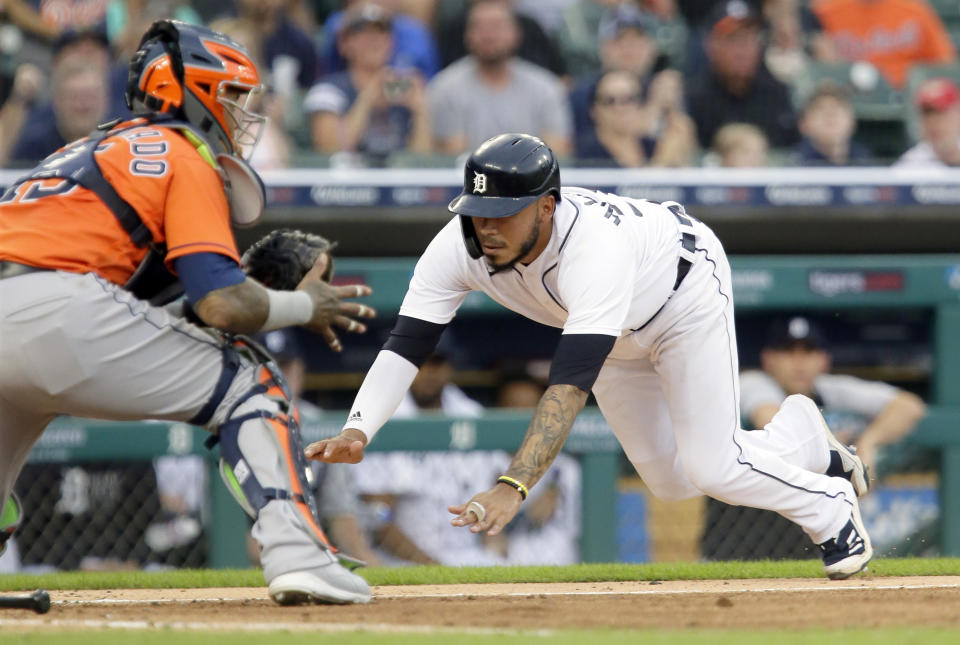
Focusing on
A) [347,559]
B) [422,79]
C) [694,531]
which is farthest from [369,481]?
[347,559]

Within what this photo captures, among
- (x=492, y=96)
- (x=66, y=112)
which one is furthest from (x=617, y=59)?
(x=66, y=112)

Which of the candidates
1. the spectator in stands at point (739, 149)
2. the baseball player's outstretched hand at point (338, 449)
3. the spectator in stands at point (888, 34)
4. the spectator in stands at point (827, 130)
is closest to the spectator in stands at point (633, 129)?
the spectator in stands at point (739, 149)

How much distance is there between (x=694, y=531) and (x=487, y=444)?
114 cm

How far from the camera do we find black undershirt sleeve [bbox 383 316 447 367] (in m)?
3.98

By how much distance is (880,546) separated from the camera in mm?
6781

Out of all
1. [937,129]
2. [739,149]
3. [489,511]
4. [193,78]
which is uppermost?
[193,78]

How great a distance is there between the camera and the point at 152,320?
11.7 ft

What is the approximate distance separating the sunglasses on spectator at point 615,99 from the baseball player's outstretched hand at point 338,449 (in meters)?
4.21

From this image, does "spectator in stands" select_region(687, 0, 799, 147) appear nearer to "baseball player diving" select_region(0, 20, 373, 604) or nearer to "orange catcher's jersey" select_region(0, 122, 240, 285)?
"baseball player diving" select_region(0, 20, 373, 604)

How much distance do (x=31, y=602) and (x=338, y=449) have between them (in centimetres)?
89

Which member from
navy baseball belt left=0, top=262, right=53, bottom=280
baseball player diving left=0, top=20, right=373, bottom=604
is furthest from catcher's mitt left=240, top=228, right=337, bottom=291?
navy baseball belt left=0, top=262, right=53, bottom=280

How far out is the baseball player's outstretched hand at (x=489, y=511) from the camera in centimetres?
318

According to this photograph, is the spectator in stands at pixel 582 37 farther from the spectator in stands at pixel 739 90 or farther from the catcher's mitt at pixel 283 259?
the catcher's mitt at pixel 283 259

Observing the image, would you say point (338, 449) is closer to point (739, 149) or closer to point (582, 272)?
point (582, 272)
